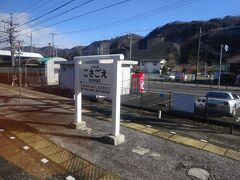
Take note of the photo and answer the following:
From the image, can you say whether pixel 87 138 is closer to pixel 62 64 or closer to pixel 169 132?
pixel 169 132

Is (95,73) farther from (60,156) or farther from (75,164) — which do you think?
(75,164)

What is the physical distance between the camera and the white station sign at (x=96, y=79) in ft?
26.0

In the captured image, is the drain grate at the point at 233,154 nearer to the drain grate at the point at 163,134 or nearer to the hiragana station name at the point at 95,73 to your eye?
Answer: the drain grate at the point at 163,134

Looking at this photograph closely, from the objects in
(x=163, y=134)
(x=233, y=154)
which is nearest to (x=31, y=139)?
(x=163, y=134)

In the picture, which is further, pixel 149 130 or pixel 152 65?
pixel 152 65

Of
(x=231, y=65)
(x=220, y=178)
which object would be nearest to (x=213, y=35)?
(x=231, y=65)

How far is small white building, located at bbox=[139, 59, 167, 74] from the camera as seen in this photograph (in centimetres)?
8331

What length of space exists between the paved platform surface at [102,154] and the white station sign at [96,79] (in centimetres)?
169

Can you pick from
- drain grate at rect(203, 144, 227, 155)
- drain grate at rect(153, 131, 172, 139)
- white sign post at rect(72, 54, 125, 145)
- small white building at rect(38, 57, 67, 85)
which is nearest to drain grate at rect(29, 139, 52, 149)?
white sign post at rect(72, 54, 125, 145)

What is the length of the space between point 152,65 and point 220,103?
74809mm

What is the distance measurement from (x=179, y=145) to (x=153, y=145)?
2.90 ft

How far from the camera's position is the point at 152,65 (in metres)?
85.7

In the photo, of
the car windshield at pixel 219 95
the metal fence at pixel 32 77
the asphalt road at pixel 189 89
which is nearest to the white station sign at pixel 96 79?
the car windshield at pixel 219 95

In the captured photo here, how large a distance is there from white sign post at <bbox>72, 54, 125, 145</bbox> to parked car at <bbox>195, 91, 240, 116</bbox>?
6263 mm
